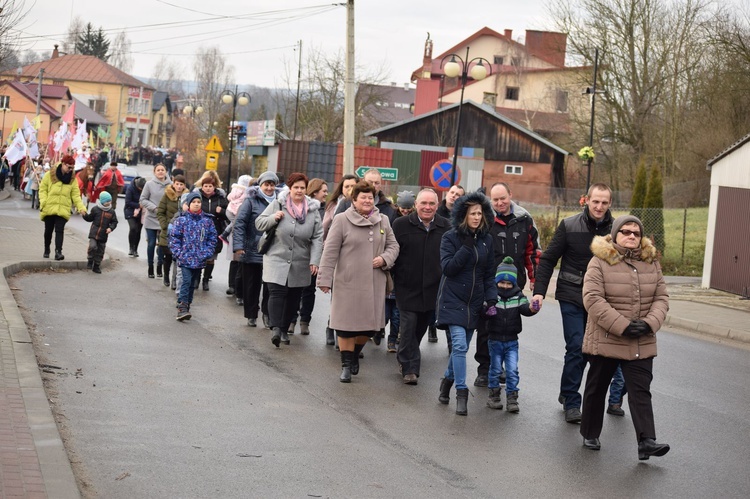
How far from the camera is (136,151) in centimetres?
10688

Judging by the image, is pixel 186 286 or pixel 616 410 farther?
pixel 186 286

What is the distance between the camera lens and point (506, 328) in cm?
933

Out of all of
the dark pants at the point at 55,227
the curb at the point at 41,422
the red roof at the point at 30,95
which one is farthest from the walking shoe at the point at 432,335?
the red roof at the point at 30,95

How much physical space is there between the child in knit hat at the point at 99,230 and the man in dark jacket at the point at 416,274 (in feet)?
30.0

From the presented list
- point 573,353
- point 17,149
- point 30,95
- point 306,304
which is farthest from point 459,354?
point 30,95

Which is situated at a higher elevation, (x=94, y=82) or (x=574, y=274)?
(x=94, y=82)

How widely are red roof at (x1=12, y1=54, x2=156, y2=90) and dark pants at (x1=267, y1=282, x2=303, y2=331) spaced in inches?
4893

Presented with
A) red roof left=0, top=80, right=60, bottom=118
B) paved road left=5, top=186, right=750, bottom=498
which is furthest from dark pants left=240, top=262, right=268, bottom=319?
red roof left=0, top=80, right=60, bottom=118

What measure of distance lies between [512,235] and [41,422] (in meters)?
4.67

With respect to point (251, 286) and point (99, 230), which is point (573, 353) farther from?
point (99, 230)

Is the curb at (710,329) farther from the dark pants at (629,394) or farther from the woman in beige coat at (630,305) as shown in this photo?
the woman in beige coat at (630,305)

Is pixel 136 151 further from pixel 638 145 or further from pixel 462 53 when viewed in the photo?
pixel 638 145

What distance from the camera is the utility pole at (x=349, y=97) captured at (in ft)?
87.9

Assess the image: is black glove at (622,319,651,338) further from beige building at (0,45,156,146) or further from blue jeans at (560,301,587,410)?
beige building at (0,45,156,146)
